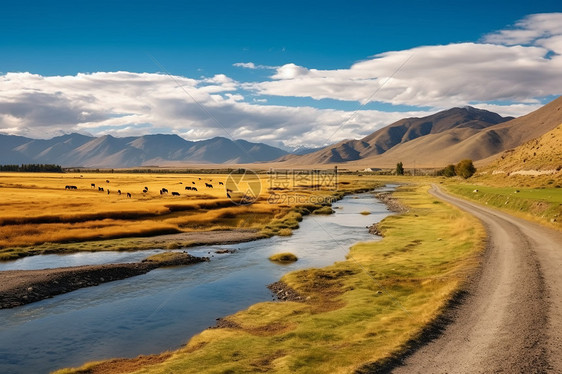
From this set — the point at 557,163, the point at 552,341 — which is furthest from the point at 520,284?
the point at 557,163

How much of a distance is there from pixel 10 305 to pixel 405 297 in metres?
26.9

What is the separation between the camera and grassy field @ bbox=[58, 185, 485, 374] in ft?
55.1

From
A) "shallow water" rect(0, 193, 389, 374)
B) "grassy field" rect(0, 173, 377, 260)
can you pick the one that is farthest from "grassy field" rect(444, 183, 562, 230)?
"grassy field" rect(0, 173, 377, 260)

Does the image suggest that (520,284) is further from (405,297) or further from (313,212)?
(313,212)

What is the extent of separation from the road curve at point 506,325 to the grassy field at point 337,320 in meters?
1.30

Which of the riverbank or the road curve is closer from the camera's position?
the road curve

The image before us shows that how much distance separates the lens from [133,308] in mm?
27469

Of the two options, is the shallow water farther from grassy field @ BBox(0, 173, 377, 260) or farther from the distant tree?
the distant tree

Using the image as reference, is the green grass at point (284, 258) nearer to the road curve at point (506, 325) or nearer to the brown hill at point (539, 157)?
the road curve at point (506, 325)

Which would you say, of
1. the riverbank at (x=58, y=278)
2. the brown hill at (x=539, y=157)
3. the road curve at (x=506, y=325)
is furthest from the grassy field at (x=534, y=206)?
the riverbank at (x=58, y=278)

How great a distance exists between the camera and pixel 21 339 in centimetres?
2206

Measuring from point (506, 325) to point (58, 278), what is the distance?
107ft

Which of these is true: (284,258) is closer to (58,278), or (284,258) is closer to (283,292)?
(283,292)

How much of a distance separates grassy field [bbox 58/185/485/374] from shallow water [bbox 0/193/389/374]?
2.23 m
